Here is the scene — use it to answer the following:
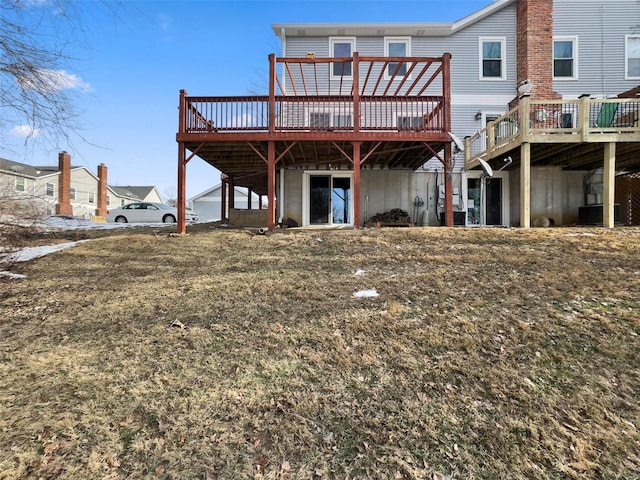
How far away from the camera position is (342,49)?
13.2 metres

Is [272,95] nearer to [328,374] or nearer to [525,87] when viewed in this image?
[328,374]

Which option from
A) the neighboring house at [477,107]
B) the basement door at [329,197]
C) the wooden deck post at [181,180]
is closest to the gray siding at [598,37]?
the neighboring house at [477,107]

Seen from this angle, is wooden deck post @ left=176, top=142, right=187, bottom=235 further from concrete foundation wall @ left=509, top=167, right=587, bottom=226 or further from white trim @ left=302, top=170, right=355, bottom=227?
concrete foundation wall @ left=509, top=167, right=587, bottom=226

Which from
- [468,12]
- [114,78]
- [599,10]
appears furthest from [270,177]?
[599,10]

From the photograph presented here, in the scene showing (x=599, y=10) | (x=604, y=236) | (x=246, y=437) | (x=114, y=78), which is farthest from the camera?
(x=599, y=10)

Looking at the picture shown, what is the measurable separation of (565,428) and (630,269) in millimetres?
4206

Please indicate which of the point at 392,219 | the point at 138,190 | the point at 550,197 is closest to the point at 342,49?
the point at 392,219

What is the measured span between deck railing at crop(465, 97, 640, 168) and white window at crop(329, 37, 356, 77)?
550 cm

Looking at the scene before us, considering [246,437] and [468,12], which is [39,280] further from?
[468,12]

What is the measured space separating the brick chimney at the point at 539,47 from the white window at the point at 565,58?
56 centimetres

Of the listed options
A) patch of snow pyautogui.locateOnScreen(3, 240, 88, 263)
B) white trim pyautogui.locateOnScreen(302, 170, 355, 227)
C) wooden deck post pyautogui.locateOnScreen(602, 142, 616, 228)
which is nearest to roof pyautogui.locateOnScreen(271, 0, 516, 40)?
white trim pyautogui.locateOnScreen(302, 170, 355, 227)

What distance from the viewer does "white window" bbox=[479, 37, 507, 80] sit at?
13.0 metres

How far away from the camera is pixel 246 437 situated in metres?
2.35

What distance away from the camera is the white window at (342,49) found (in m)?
13.1
